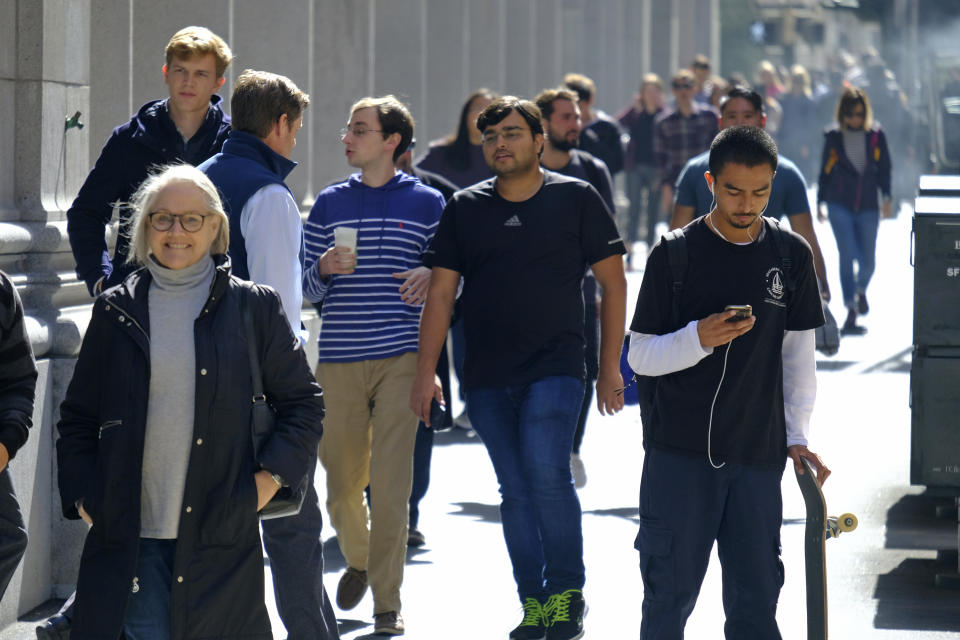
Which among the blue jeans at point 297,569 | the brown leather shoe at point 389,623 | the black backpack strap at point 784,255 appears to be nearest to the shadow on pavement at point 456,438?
the brown leather shoe at point 389,623

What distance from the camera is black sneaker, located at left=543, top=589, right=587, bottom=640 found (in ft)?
20.3

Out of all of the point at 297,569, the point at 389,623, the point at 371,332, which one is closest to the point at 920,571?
the point at 389,623

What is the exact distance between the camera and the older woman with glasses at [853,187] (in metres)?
15.2

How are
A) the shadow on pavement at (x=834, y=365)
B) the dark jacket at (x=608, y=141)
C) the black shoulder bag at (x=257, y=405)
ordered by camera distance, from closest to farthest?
the black shoulder bag at (x=257, y=405)
the shadow on pavement at (x=834, y=365)
the dark jacket at (x=608, y=141)

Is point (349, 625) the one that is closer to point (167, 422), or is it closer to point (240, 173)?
point (240, 173)

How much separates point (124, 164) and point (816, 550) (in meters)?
2.76

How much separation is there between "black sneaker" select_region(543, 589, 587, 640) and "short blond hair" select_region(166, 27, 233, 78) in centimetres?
218

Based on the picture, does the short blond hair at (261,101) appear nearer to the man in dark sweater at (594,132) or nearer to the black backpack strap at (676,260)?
the black backpack strap at (676,260)

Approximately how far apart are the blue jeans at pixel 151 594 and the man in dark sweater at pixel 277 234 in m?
0.78

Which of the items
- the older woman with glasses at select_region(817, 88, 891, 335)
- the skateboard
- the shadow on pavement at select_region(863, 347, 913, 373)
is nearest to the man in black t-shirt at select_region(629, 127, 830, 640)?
the skateboard

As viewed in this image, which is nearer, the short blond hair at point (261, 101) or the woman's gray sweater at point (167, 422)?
the woman's gray sweater at point (167, 422)

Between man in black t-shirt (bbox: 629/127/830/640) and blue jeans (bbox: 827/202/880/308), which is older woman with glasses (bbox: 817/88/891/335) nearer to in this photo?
blue jeans (bbox: 827/202/880/308)

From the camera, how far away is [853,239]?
15500mm

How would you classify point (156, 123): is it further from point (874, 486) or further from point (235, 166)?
point (874, 486)
